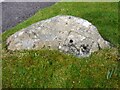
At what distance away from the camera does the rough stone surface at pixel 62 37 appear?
2739cm

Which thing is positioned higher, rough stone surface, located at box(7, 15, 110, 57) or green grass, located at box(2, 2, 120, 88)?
rough stone surface, located at box(7, 15, 110, 57)

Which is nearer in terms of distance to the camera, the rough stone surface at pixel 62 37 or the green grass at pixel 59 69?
the green grass at pixel 59 69

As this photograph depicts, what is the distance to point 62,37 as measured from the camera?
28.0 metres

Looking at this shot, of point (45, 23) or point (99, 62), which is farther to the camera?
point (45, 23)

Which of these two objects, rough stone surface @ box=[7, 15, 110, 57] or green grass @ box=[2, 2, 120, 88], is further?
rough stone surface @ box=[7, 15, 110, 57]

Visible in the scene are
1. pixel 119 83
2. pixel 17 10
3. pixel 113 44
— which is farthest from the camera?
pixel 17 10

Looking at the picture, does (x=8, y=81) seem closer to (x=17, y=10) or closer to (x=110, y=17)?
(x=110, y=17)

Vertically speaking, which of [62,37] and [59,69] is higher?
[62,37]

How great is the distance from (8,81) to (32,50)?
11.6 feet

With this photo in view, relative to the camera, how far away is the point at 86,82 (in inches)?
972

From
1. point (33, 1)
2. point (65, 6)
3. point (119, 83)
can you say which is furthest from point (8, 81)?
point (33, 1)

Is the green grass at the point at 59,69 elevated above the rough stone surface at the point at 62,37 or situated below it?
below

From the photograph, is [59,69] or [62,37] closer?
[59,69]

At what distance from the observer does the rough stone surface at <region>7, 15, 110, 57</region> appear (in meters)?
27.4
